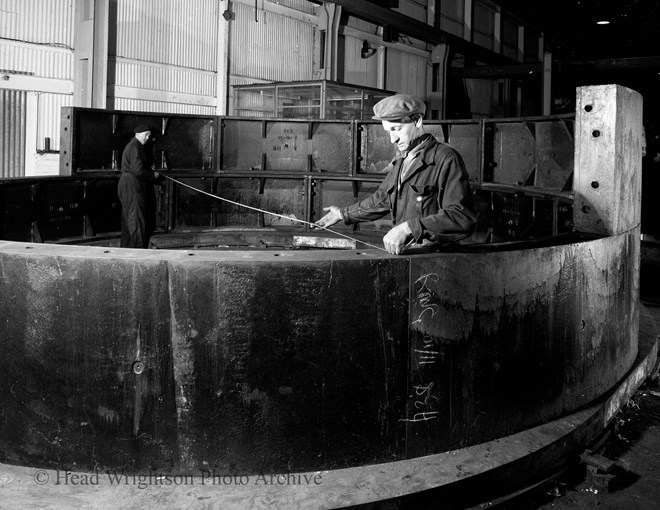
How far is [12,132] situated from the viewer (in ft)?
38.0

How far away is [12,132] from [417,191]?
10.3m

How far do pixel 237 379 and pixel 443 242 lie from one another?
1.15 m

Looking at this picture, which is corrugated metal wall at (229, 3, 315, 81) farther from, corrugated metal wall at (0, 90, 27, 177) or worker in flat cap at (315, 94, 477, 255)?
worker in flat cap at (315, 94, 477, 255)

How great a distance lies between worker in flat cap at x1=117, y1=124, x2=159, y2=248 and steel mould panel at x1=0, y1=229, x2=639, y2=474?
19.8ft

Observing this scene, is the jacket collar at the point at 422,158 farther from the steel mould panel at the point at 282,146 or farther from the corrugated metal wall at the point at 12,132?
the corrugated metal wall at the point at 12,132

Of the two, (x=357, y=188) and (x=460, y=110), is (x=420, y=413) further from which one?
(x=460, y=110)

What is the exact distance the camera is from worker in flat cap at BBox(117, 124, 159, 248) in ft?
28.2

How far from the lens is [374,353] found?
2.73 meters

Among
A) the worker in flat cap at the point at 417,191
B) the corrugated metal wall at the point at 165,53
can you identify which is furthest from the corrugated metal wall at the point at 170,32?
the worker in flat cap at the point at 417,191

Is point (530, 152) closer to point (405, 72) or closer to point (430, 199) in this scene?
point (430, 199)

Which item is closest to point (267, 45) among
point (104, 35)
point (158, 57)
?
point (158, 57)

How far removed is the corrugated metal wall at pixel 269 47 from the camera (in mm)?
15180

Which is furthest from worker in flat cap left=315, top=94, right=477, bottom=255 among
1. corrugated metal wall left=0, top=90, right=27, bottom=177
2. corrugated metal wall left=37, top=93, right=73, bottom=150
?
corrugated metal wall left=37, top=93, right=73, bottom=150

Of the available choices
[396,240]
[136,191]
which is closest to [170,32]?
[136,191]
